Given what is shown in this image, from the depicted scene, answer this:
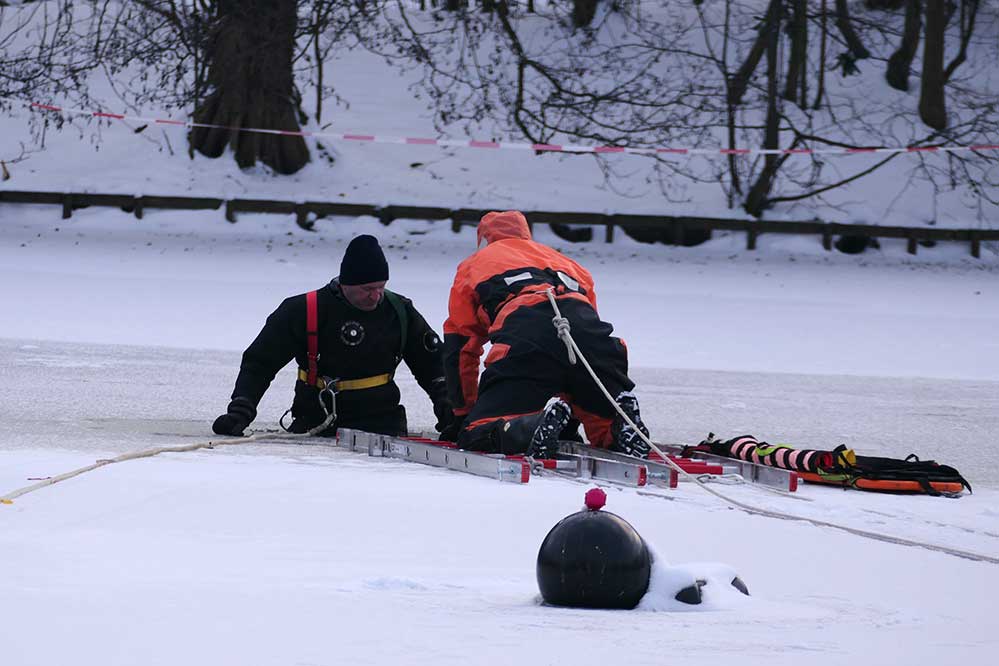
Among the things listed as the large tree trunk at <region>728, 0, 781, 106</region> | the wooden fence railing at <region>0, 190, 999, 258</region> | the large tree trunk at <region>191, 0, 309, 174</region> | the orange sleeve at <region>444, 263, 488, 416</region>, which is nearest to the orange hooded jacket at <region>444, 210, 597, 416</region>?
the orange sleeve at <region>444, 263, 488, 416</region>

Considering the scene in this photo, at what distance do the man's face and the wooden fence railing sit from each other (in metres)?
15.0

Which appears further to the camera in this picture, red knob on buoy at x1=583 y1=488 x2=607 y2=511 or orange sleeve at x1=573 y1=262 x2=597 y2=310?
orange sleeve at x1=573 y1=262 x2=597 y2=310

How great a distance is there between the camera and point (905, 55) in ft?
90.3

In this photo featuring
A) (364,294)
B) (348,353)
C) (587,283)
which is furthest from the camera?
(348,353)

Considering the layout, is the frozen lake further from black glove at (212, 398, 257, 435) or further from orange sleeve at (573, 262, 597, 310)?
orange sleeve at (573, 262, 597, 310)

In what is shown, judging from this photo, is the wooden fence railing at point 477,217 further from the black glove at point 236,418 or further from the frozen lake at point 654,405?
the black glove at point 236,418

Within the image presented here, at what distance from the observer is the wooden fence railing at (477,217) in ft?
71.5

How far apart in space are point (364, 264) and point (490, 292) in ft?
2.38

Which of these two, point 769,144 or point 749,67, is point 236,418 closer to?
point 769,144

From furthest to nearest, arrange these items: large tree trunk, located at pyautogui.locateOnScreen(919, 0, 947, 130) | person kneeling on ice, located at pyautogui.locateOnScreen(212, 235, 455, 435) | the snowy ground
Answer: large tree trunk, located at pyautogui.locateOnScreen(919, 0, 947, 130) → person kneeling on ice, located at pyautogui.locateOnScreen(212, 235, 455, 435) → the snowy ground

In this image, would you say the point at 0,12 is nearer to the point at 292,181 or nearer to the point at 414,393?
the point at 292,181

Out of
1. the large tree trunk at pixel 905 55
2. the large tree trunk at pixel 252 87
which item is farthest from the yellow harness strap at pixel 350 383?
the large tree trunk at pixel 905 55

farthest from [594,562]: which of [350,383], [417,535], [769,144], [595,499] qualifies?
[769,144]

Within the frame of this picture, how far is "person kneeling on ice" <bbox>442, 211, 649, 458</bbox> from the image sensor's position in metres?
6.01
